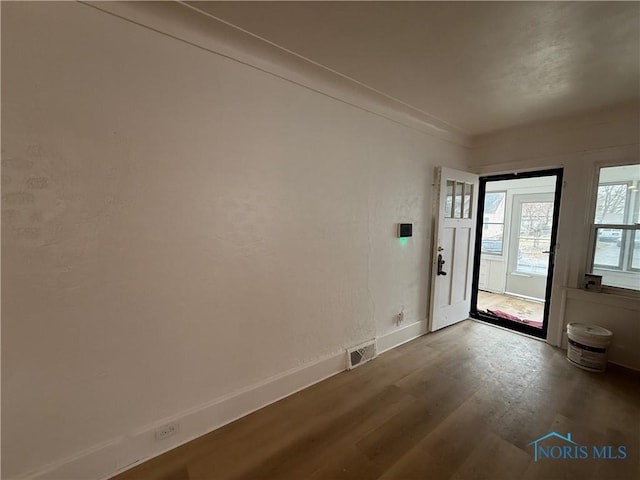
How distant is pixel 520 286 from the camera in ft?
17.5

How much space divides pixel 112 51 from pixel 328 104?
146cm

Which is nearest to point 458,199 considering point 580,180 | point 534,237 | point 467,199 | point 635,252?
point 467,199

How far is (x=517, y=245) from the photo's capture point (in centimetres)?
546

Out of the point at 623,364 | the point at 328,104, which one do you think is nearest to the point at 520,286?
the point at 623,364

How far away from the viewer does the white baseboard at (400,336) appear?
2869 millimetres

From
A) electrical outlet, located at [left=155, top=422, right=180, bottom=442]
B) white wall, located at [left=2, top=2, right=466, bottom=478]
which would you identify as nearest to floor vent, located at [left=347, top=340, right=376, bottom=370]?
white wall, located at [left=2, top=2, right=466, bottom=478]

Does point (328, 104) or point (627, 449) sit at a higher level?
point (328, 104)

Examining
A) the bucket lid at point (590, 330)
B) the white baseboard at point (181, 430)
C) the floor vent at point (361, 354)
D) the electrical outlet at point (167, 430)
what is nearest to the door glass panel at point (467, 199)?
the bucket lid at point (590, 330)

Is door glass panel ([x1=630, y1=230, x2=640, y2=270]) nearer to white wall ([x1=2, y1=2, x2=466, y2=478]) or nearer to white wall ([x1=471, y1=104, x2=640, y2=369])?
white wall ([x1=471, y1=104, x2=640, y2=369])

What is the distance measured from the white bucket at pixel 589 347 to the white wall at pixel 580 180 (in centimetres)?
22

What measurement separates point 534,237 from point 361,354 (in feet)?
15.6

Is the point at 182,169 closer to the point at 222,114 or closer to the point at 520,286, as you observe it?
the point at 222,114

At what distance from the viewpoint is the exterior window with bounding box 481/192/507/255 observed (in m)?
5.68

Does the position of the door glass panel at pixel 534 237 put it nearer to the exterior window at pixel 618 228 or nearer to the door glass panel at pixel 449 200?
the exterior window at pixel 618 228
